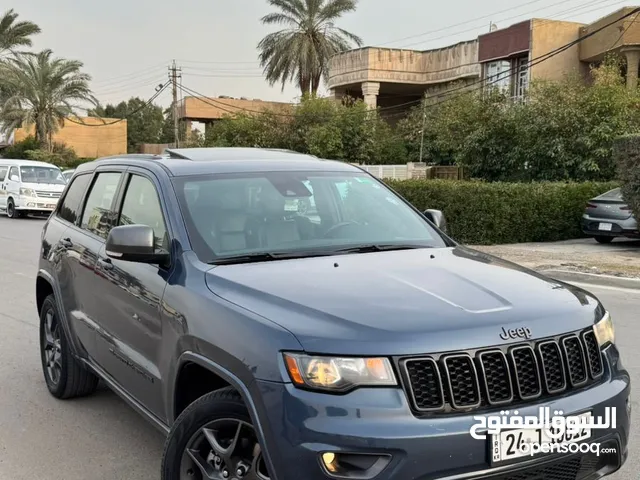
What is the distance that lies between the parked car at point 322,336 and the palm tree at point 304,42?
123 feet

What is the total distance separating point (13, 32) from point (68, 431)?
40.7 meters

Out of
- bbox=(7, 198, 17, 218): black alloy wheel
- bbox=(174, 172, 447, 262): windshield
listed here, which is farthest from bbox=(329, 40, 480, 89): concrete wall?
bbox=(174, 172, 447, 262): windshield

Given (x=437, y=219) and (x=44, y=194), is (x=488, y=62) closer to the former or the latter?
(x=44, y=194)

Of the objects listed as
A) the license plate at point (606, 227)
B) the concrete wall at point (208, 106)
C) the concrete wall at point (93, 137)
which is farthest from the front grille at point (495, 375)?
the concrete wall at point (93, 137)

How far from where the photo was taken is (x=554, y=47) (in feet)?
95.9

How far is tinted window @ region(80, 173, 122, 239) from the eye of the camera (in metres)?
4.56

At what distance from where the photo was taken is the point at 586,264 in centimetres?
1196

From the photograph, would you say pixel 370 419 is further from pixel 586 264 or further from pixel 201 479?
pixel 586 264

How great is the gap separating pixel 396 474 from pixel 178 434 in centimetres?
107

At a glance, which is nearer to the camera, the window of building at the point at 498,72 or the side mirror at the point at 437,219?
Answer: the side mirror at the point at 437,219

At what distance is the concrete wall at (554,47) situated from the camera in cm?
2889

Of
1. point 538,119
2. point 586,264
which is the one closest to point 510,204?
point 586,264

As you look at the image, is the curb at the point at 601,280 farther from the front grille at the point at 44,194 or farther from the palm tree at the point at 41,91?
the palm tree at the point at 41,91

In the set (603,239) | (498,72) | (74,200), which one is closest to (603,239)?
(603,239)
